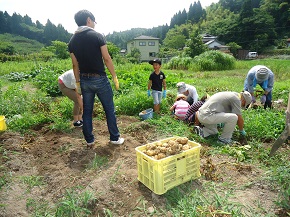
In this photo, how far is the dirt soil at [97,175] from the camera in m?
2.26

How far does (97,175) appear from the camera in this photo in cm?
273

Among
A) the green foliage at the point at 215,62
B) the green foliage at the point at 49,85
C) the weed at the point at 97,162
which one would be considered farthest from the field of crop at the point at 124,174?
the green foliage at the point at 215,62

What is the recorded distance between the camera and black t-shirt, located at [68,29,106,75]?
297 centimetres

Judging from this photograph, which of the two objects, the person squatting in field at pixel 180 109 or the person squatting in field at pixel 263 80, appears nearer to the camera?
the person squatting in field at pixel 180 109

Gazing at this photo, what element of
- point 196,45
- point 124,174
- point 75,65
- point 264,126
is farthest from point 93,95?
point 196,45

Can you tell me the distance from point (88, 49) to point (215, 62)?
15767 mm

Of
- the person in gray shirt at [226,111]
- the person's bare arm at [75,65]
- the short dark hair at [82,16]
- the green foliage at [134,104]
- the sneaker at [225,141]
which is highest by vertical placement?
the short dark hair at [82,16]

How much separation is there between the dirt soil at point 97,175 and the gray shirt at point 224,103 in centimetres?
66

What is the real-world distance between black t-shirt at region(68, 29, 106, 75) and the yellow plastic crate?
1.39m

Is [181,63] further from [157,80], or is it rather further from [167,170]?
[167,170]

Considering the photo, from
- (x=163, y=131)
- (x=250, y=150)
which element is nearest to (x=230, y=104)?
(x=250, y=150)

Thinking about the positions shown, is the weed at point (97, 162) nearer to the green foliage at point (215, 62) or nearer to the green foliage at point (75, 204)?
the green foliage at point (75, 204)

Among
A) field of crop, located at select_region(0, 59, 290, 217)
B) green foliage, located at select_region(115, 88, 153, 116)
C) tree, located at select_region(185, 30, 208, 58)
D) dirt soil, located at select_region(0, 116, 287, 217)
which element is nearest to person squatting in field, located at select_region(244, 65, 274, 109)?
field of crop, located at select_region(0, 59, 290, 217)

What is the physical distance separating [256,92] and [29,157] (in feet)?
20.5
